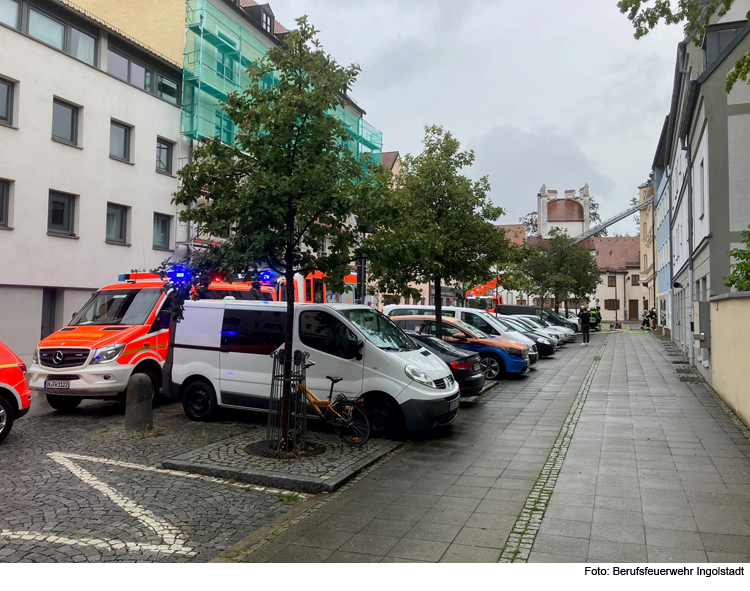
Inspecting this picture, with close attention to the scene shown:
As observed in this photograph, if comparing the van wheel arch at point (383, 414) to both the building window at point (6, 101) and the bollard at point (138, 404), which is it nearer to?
the bollard at point (138, 404)

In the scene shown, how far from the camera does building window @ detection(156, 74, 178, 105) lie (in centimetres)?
2534

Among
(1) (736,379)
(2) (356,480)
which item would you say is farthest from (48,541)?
(1) (736,379)

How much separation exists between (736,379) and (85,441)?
1039cm

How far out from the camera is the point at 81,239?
21.1 metres

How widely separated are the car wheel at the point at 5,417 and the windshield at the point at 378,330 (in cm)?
468

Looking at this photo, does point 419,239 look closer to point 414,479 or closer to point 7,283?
point 414,479

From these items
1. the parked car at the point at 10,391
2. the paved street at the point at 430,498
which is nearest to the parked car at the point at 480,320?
the paved street at the point at 430,498

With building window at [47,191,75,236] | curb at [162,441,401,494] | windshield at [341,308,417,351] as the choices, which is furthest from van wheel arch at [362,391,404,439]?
building window at [47,191,75,236]

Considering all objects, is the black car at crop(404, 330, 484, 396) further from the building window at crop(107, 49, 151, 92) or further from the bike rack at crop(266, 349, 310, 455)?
the building window at crop(107, 49, 151, 92)

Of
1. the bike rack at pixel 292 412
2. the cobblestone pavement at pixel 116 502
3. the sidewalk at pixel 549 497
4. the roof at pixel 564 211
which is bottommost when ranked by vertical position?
the cobblestone pavement at pixel 116 502

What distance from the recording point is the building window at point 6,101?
61.2 ft

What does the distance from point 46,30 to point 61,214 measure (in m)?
5.98

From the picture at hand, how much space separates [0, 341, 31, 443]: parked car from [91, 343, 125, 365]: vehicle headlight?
6.71 ft

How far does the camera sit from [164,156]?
1008 inches
